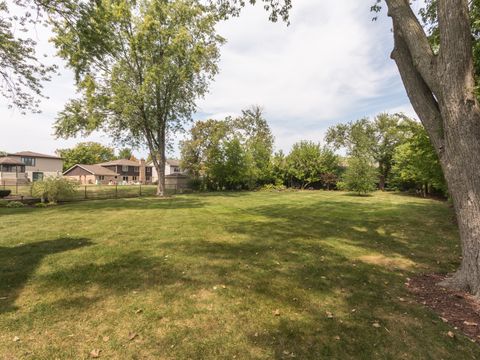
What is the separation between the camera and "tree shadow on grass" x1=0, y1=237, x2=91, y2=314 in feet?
14.8

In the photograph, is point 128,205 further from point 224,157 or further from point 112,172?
point 112,172

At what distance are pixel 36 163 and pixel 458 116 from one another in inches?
2299

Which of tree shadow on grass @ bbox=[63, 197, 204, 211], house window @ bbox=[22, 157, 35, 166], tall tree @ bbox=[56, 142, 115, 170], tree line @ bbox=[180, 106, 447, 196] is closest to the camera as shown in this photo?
tree shadow on grass @ bbox=[63, 197, 204, 211]

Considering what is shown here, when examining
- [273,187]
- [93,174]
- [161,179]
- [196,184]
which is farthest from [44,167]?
[273,187]

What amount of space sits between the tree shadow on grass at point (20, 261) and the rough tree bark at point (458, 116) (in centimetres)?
716

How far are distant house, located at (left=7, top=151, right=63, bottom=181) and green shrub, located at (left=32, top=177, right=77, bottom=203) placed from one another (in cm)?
3356

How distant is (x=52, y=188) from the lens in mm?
17156

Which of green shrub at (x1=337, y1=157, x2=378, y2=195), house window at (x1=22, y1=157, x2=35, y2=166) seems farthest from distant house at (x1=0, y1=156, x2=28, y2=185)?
green shrub at (x1=337, y1=157, x2=378, y2=195)

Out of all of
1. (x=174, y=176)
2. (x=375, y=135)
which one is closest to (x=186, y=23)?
(x=174, y=176)

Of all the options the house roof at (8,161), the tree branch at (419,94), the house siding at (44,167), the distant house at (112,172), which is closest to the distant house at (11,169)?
the house roof at (8,161)

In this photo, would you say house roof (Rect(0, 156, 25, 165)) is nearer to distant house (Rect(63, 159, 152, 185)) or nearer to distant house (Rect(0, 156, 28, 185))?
distant house (Rect(0, 156, 28, 185))

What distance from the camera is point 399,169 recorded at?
3092cm

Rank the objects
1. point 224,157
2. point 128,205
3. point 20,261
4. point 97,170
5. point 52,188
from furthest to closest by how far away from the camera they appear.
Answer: point 97,170 < point 224,157 < point 128,205 < point 52,188 < point 20,261

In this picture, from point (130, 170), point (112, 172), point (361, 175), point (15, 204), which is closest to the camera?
point (15, 204)
